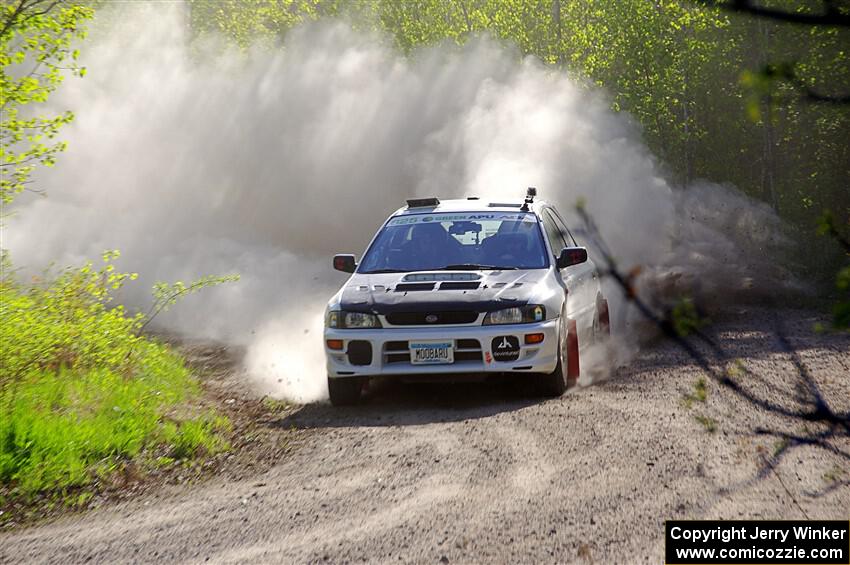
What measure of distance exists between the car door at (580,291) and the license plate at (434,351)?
4.34 ft

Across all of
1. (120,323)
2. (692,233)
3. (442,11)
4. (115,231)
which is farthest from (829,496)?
(442,11)

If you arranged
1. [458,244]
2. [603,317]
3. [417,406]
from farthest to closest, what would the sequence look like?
[603,317] → [458,244] → [417,406]

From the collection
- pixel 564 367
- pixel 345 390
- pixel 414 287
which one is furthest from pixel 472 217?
pixel 345 390

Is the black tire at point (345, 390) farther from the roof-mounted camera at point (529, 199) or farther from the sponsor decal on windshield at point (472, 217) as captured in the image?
the roof-mounted camera at point (529, 199)

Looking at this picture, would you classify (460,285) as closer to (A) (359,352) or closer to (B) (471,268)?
(B) (471,268)

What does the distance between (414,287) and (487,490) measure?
10.4 feet

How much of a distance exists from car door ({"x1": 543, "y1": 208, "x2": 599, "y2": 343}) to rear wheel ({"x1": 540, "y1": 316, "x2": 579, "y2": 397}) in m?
0.20

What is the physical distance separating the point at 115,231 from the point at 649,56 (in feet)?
40.2

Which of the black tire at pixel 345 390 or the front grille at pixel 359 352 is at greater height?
the front grille at pixel 359 352

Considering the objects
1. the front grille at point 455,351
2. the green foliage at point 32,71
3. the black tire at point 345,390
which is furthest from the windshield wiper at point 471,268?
the green foliage at point 32,71

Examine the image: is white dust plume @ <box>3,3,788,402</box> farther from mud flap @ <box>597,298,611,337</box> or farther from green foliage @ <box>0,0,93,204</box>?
green foliage @ <box>0,0,93,204</box>

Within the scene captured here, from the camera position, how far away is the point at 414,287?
9.04 meters

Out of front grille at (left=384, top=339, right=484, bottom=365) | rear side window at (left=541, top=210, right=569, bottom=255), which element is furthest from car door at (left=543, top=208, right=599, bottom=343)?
front grille at (left=384, top=339, right=484, bottom=365)

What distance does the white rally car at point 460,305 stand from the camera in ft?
28.2
